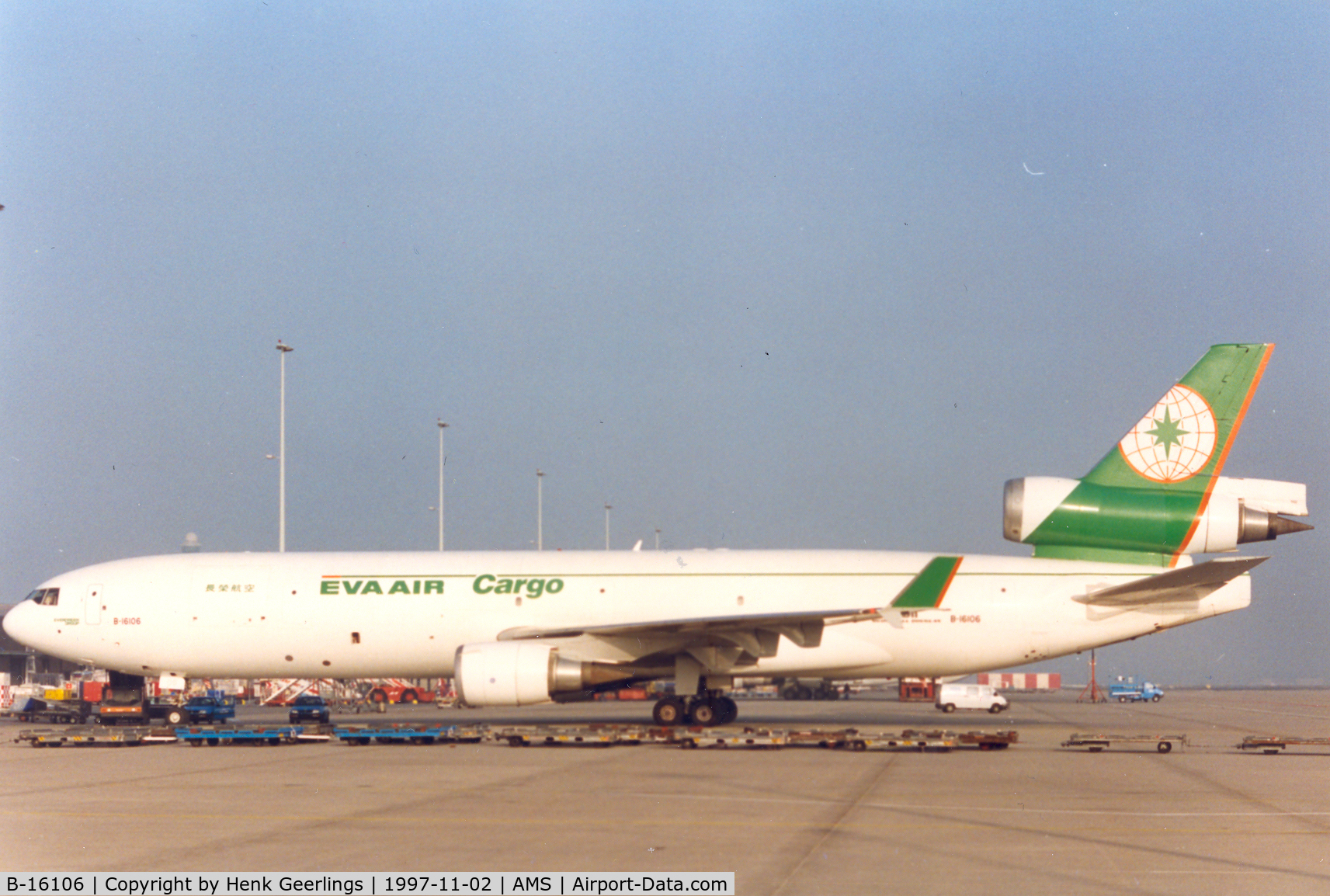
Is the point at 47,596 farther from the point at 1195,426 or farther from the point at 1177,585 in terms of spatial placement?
the point at 1195,426

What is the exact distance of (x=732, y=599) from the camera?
78.0 ft

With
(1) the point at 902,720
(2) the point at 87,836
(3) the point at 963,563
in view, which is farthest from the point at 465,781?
(1) the point at 902,720

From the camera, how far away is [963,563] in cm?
2405

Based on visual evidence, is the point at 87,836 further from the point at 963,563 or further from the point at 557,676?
the point at 963,563

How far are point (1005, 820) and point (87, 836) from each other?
25.3 feet

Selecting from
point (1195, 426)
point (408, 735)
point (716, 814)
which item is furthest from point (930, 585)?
point (716, 814)

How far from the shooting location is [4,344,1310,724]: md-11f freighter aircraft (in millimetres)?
22594

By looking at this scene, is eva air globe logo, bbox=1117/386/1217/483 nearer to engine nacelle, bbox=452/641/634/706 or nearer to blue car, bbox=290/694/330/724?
engine nacelle, bbox=452/641/634/706

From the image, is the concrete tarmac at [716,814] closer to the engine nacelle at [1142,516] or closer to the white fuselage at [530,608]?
the white fuselage at [530,608]

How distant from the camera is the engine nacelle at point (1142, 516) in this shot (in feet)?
74.4

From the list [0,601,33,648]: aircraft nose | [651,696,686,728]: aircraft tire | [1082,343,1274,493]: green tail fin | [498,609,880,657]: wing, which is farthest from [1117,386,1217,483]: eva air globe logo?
[0,601,33,648]: aircraft nose

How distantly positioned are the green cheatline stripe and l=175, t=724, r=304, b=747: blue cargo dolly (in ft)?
35.9

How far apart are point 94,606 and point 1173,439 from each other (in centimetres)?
2175

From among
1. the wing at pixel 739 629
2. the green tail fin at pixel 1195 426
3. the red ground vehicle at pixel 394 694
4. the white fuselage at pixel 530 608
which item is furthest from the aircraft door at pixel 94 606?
the green tail fin at pixel 1195 426
